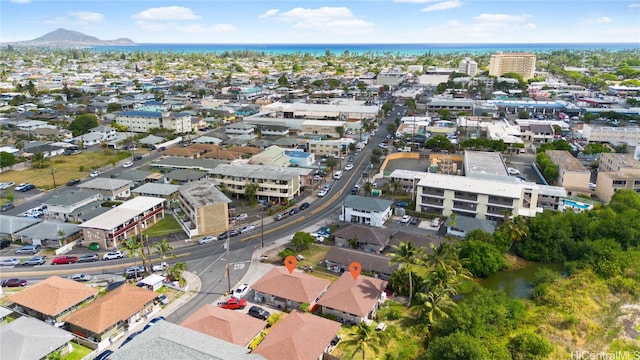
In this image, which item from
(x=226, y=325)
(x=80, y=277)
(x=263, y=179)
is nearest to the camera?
(x=226, y=325)

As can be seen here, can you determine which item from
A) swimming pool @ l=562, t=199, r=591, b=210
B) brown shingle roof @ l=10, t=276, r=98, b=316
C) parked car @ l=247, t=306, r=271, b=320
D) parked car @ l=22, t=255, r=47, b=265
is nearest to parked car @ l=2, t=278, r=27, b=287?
parked car @ l=22, t=255, r=47, b=265

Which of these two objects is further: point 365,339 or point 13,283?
point 13,283

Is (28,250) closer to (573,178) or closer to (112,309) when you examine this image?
(112,309)

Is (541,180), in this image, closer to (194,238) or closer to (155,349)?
(194,238)

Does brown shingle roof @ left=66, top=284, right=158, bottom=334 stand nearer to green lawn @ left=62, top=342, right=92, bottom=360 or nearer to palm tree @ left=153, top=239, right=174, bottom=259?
green lawn @ left=62, top=342, right=92, bottom=360

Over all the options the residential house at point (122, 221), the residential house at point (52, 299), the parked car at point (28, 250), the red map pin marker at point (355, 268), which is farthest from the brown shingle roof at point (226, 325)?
the parked car at point (28, 250)

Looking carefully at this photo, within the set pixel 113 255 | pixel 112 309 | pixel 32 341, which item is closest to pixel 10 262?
pixel 113 255

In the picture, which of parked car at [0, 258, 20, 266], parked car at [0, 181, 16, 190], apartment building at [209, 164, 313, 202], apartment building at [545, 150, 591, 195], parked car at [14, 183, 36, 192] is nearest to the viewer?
parked car at [0, 258, 20, 266]
